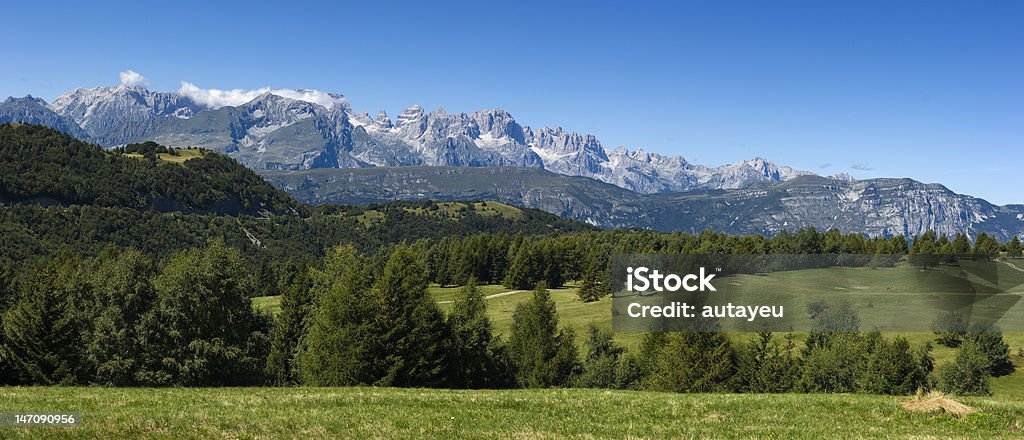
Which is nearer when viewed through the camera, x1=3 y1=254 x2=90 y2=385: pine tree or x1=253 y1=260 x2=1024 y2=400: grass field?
x1=3 y1=254 x2=90 y2=385: pine tree

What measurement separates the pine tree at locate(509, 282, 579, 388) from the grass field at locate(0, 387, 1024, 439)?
52.9 metres

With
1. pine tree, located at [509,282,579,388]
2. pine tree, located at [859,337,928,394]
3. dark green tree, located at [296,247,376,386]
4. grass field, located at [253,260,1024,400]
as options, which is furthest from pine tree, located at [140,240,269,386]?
pine tree, located at [859,337,928,394]

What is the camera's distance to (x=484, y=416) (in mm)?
20359

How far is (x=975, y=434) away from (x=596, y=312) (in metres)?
112

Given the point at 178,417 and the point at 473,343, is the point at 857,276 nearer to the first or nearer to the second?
the point at 473,343

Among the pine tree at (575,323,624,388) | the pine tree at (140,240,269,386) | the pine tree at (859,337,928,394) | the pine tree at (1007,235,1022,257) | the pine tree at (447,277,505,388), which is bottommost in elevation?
the pine tree at (575,323,624,388)

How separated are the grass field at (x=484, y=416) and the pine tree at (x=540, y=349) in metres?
52.9

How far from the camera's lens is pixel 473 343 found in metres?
62.4

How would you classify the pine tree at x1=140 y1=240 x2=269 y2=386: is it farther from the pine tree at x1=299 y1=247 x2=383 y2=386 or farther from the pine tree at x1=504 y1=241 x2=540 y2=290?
the pine tree at x1=504 y1=241 x2=540 y2=290

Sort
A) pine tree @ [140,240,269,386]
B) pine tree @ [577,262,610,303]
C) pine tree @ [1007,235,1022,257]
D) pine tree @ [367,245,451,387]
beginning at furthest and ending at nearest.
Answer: pine tree @ [1007,235,1022,257], pine tree @ [577,262,610,303], pine tree @ [367,245,451,387], pine tree @ [140,240,269,386]

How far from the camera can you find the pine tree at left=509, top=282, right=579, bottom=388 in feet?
258

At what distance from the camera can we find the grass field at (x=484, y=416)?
1711 cm

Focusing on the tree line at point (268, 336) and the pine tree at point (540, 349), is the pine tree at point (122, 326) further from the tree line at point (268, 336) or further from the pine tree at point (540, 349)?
the pine tree at point (540, 349)

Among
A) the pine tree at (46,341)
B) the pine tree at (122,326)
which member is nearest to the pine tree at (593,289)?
the pine tree at (122,326)
